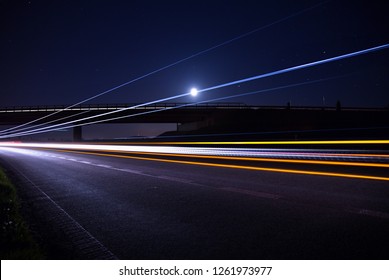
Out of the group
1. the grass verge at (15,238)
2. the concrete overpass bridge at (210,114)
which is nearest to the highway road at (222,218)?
the grass verge at (15,238)

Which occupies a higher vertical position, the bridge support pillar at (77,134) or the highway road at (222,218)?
the bridge support pillar at (77,134)

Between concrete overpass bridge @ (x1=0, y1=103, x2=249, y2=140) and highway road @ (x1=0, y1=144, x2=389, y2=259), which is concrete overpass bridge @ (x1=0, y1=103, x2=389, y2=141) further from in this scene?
highway road @ (x1=0, y1=144, x2=389, y2=259)

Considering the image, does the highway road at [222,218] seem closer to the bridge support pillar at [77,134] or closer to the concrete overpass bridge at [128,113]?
the concrete overpass bridge at [128,113]

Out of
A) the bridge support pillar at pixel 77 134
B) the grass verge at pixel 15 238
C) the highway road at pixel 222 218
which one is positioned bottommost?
the highway road at pixel 222 218

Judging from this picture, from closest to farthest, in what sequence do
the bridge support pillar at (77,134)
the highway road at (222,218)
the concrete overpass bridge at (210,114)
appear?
the highway road at (222,218) < the concrete overpass bridge at (210,114) < the bridge support pillar at (77,134)

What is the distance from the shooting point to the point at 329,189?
7535 mm

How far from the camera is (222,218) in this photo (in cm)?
540

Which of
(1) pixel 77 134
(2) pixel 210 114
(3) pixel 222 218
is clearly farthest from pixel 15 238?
(1) pixel 77 134

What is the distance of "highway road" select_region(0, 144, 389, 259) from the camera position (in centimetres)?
394

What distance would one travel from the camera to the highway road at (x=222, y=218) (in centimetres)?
394
